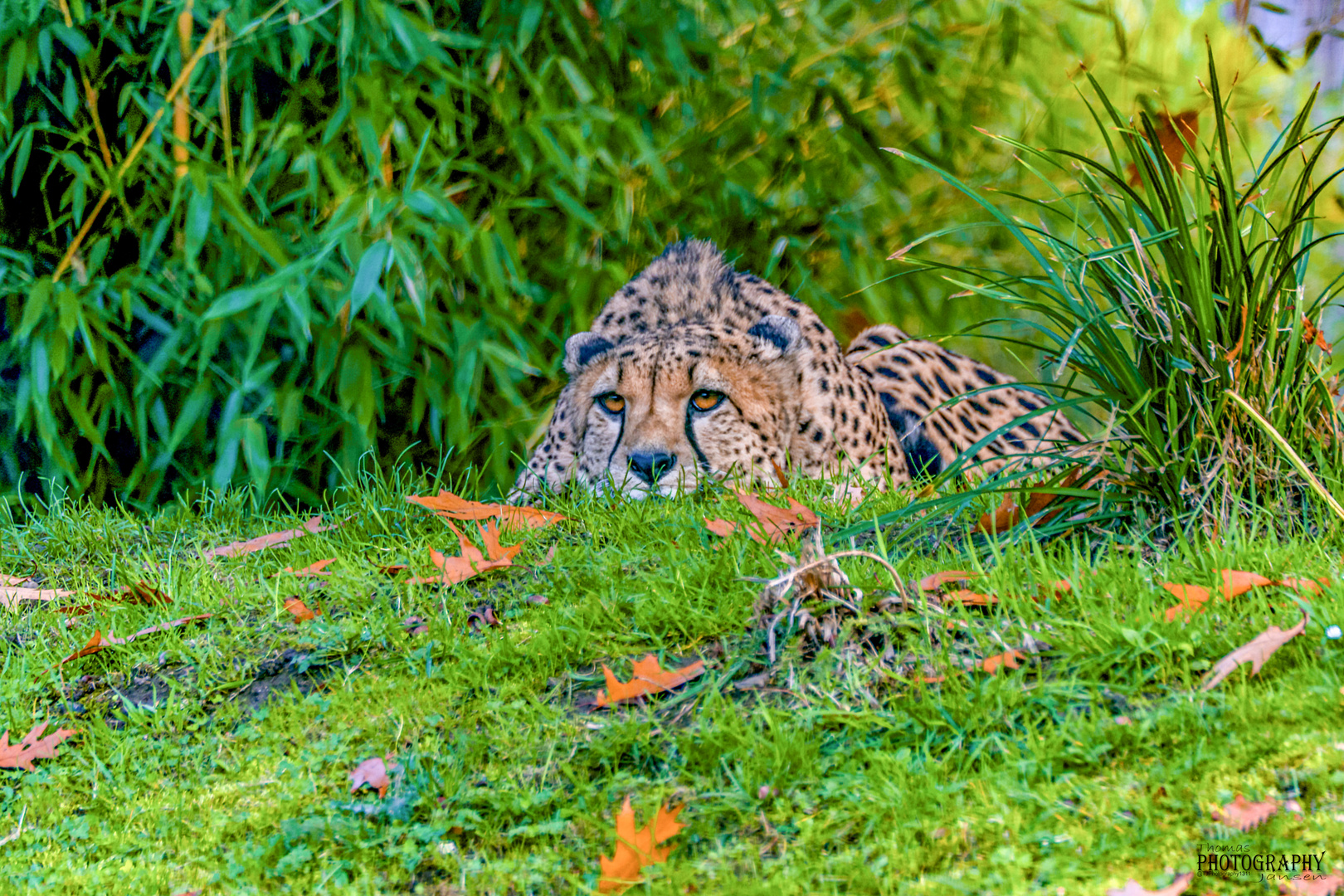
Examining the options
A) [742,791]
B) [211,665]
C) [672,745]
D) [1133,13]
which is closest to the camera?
[742,791]

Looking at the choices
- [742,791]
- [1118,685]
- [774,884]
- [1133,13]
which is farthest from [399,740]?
[1133,13]

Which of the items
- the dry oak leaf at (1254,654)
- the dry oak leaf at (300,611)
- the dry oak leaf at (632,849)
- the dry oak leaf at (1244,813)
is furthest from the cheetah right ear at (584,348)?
the dry oak leaf at (1244,813)

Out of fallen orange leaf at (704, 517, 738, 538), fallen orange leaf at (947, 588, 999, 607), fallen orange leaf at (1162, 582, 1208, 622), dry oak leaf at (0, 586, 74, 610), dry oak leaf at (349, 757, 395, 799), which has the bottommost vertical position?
dry oak leaf at (0, 586, 74, 610)

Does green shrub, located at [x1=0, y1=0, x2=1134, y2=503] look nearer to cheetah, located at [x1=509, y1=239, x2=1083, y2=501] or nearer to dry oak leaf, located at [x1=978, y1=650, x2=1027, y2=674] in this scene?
cheetah, located at [x1=509, y1=239, x2=1083, y2=501]

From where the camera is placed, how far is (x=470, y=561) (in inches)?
126

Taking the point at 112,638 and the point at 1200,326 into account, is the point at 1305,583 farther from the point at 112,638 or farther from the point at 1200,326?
the point at 112,638

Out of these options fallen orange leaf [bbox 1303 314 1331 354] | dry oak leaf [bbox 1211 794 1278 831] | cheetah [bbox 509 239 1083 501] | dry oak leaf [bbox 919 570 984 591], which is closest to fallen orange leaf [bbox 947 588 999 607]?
dry oak leaf [bbox 919 570 984 591]

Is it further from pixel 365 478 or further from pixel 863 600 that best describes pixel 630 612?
pixel 365 478

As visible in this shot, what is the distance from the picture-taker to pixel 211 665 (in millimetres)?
3002

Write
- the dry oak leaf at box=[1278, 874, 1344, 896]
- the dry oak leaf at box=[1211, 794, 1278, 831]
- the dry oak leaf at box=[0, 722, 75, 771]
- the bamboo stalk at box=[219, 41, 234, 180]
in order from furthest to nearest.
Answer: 1. the bamboo stalk at box=[219, 41, 234, 180]
2. the dry oak leaf at box=[0, 722, 75, 771]
3. the dry oak leaf at box=[1211, 794, 1278, 831]
4. the dry oak leaf at box=[1278, 874, 1344, 896]

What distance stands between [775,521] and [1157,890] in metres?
1.49

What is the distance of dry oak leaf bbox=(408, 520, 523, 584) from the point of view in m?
3.15

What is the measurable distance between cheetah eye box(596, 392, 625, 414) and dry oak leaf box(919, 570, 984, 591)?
1.79 metres

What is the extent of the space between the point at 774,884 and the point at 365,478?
2394 mm
